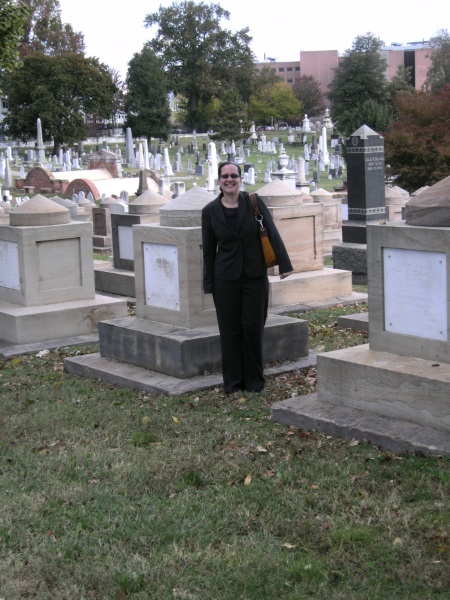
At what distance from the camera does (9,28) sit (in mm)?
19531

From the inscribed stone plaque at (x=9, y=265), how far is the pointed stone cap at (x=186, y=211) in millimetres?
2465

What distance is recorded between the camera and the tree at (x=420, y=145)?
2641 centimetres

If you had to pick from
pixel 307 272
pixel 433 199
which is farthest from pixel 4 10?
pixel 433 199

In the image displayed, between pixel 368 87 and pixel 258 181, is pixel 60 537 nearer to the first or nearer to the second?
pixel 258 181

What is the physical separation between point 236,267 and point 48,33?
78.7m

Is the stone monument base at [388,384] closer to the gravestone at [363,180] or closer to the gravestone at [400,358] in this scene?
the gravestone at [400,358]

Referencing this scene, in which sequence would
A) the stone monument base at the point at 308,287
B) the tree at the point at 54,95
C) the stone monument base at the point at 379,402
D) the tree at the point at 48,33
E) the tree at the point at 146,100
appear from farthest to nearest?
the tree at the point at 48,33
the tree at the point at 146,100
the tree at the point at 54,95
the stone monument base at the point at 308,287
the stone monument base at the point at 379,402

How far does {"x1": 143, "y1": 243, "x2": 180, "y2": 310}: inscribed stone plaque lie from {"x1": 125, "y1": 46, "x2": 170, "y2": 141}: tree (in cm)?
6314

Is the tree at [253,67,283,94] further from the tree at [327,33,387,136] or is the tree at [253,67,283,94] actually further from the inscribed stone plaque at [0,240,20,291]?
the inscribed stone plaque at [0,240,20,291]

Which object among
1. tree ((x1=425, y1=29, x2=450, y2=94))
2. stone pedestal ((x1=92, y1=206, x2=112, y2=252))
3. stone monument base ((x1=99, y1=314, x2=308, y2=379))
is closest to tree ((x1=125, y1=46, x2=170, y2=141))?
tree ((x1=425, y1=29, x2=450, y2=94))

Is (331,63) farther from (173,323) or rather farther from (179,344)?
(179,344)

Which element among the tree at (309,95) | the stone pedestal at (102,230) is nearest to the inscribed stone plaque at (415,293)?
the stone pedestal at (102,230)

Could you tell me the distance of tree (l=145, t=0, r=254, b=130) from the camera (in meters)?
87.7

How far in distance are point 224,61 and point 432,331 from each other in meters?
85.5
